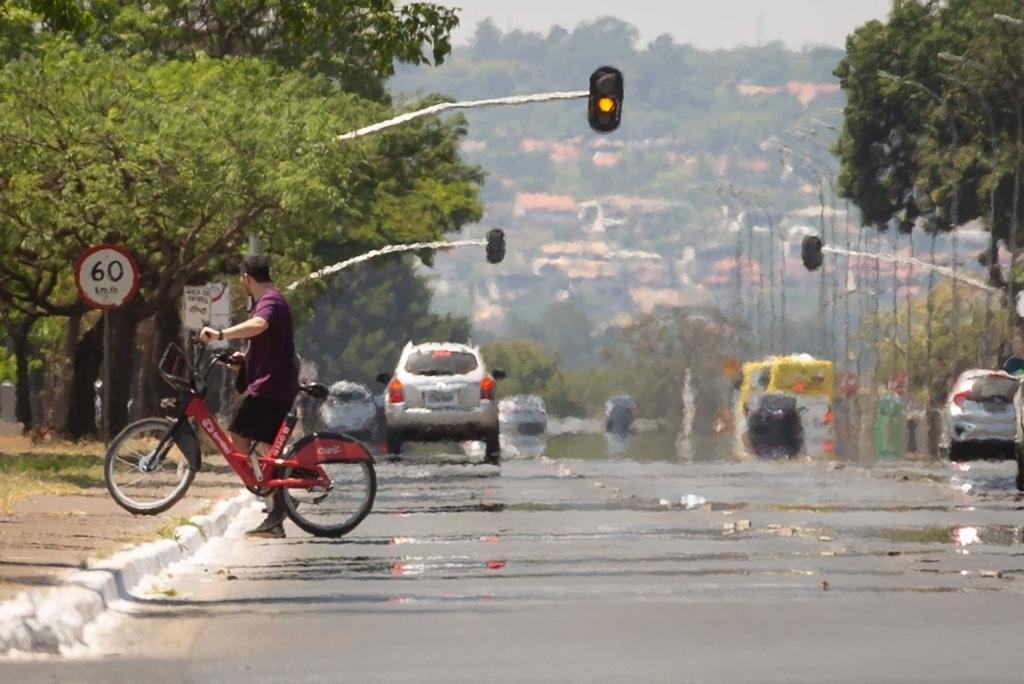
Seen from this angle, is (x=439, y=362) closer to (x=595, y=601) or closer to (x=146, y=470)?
(x=146, y=470)

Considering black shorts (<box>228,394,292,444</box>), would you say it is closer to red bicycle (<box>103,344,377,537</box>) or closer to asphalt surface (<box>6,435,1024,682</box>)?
red bicycle (<box>103,344,377,537</box>)

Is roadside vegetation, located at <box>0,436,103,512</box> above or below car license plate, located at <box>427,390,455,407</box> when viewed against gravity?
below

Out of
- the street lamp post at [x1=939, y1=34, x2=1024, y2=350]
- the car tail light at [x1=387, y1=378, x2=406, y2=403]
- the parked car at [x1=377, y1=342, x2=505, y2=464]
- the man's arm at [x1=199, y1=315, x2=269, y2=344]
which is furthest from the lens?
the street lamp post at [x1=939, y1=34, x2=1024, y2=350]

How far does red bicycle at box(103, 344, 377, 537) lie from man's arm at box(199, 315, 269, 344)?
51cm

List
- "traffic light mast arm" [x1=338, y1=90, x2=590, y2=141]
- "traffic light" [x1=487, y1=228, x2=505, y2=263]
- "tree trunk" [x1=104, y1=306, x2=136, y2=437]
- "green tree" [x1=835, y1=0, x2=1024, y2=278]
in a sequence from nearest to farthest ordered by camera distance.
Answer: "traffic light mast arm" [x1=338, y1=90, x2=590, y2=141] → "tree trunk" [x1=104, y1=306, x2=136, y2=437] → "traffic light" [x1=487, y1=228, x2=505, y2=263] → "green tree" [x1=835, y1=0, x2=1024, y2=278]

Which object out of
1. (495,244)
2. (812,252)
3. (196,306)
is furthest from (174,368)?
(812,252)

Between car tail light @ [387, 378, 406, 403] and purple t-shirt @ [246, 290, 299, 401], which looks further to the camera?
car tail light @ [387, 378, 406, 403]

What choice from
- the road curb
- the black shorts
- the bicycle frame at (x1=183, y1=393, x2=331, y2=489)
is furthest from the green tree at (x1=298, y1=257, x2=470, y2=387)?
the road curb

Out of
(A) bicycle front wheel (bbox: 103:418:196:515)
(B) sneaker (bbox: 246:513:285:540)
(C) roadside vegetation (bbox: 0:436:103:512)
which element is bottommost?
(B) sneaker (bbox: 246:513:285:540)

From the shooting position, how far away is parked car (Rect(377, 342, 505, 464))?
164 feet

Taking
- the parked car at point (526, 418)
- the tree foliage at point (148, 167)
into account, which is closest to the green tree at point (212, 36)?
the tree foliage at point (148, 167)

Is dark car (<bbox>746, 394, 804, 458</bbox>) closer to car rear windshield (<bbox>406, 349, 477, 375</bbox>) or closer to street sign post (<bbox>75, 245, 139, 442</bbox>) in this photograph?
car rear windshield (<bbox>406, 349, 477, 375</bbox>)

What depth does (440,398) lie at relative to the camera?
5016 centimetres

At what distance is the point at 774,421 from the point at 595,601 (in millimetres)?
69167
